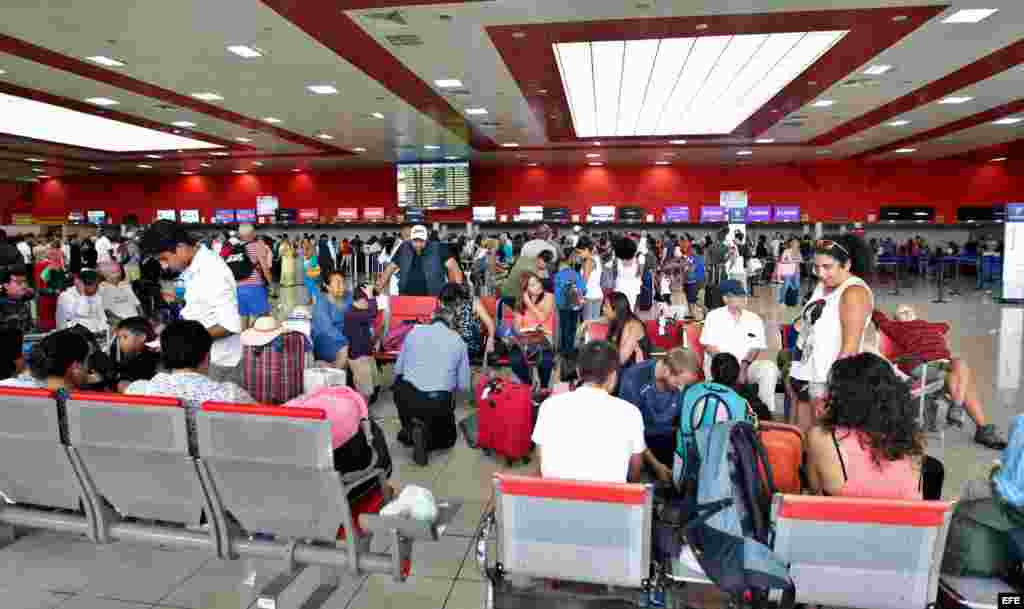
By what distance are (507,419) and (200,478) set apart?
7.84 ft

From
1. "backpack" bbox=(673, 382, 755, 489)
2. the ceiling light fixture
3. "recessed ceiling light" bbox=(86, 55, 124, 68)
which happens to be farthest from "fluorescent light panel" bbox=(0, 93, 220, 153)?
the ceiling light fixture

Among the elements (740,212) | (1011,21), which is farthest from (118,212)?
(1011,21)

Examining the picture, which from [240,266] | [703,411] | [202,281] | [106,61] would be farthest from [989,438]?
[106,61]

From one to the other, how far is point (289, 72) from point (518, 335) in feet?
20.7

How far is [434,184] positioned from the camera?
23.3 metres

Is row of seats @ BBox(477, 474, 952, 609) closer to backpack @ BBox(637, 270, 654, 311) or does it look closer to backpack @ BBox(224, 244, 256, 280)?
backpack @ BBox(224, 244, 256, 280)

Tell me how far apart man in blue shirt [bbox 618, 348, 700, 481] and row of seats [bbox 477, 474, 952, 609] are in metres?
1.45

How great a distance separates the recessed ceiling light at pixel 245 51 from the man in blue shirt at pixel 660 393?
23.4 feet

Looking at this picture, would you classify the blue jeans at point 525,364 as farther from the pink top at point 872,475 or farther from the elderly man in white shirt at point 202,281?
the pink top at point 872,475

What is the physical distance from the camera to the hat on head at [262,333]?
4.11 m

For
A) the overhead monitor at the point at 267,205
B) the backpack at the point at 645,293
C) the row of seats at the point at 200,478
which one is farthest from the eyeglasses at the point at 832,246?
the overhead monitor at the point at 267,205

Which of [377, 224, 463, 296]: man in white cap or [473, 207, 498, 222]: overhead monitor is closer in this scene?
[377, 224, 463, 296]: man in white cap

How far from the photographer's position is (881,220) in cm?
2269

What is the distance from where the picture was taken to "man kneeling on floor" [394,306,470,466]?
16.1 feet
